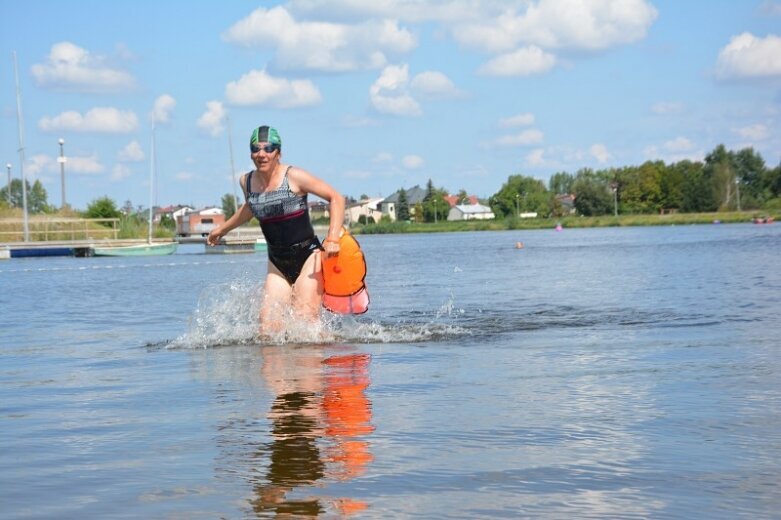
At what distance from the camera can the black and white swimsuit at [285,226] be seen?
983cm

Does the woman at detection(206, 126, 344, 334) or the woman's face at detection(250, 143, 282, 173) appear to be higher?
the woman's face at detection(250, 143, 282, 173)

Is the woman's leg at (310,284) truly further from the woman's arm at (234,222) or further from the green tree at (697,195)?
the green tree at (697,195)

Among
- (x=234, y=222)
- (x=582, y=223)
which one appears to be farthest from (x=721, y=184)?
(x=234, y=222)

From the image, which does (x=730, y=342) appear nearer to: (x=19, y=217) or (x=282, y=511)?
(x=282, y=511)

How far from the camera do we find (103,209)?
92625 millimetres

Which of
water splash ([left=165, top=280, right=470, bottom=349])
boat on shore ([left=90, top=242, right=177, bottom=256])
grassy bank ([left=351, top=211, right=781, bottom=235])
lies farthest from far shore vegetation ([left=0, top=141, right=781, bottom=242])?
water splash ([left=165, top=280, right=470, bottom=349])

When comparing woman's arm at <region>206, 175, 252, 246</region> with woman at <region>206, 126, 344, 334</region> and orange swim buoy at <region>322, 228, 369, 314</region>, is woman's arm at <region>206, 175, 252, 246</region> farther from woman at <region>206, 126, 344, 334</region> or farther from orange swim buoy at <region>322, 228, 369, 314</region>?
orange swim buoy at <region>322, 228, 369, 314</region>

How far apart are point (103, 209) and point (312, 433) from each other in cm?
9053

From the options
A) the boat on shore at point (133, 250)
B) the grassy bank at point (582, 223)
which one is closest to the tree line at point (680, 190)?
the grassy bank at point (582, 223)

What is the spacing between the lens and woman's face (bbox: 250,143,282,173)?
31.3ft

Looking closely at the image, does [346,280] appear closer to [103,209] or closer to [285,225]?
[285,225]

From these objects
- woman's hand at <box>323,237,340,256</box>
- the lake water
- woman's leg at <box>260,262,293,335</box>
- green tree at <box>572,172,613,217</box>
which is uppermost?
green tree at <box>572,172,613,217</box>

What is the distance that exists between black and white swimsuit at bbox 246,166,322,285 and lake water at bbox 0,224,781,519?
74cm

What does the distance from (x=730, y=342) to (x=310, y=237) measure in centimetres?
394
